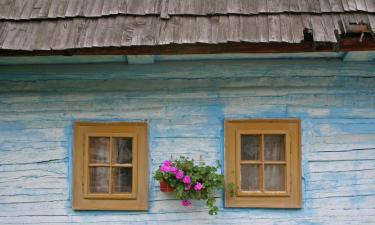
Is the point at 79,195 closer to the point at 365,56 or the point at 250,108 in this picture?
the point at 250,108

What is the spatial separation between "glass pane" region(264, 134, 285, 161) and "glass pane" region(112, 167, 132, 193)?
1102 millimetres

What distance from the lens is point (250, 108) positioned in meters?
4.15

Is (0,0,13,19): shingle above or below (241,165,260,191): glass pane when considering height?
above

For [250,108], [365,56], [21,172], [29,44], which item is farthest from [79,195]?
[365,56]

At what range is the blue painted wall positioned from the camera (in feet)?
13.5

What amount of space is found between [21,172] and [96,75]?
3.22 ft

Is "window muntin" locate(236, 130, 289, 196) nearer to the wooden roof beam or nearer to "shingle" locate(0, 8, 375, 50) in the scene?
the wooden roof beam

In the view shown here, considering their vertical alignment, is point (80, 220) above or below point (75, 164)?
below

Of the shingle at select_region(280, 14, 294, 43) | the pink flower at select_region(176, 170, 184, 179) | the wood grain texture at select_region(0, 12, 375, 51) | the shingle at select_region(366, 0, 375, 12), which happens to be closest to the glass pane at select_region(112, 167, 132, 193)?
the pink flower at select_region(176, 170, 184, 179)

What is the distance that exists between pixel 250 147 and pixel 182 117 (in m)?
0.60

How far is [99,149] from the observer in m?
4.19

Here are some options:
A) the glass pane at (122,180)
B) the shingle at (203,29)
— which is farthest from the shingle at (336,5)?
the glass pane at (122,180)

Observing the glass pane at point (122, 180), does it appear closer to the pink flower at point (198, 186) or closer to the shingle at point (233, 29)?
the pink flower at point (198, 186)

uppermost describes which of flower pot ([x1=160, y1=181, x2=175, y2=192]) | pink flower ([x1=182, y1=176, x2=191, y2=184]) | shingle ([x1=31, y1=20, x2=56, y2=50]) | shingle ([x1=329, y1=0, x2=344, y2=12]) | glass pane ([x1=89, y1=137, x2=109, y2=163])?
shingle ([x1=329, y1=0, x2=344, y2=12])
